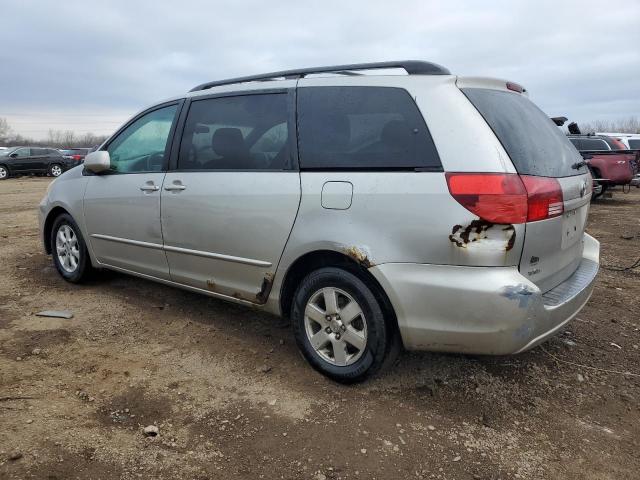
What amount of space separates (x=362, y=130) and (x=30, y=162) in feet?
88.0

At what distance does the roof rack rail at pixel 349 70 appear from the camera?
110 inches

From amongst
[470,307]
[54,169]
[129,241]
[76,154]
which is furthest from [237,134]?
[76,154]

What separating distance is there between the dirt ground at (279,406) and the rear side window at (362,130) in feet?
4.23

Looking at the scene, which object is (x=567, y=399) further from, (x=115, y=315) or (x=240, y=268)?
(x=115, y=315)

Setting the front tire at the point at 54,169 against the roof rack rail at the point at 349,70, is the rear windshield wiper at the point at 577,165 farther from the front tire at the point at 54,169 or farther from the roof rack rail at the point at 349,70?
the front tire at the point at 54,169

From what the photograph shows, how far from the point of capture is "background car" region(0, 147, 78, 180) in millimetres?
24750

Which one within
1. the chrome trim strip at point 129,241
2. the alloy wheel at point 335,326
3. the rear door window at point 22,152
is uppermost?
the rear door window at point 22,152

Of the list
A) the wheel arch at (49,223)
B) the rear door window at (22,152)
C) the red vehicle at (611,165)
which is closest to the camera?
the wheel arch at (49,223)

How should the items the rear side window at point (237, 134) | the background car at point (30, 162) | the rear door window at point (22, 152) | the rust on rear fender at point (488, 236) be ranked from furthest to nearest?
the rear door window at point (22, 152)
the background car at point (30, 162)
the rear side window at point (237, 134)
the rust on rear fender at point (488, 236)

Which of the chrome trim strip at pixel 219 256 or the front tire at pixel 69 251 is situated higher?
the chrome trim strip at pixel 219 256

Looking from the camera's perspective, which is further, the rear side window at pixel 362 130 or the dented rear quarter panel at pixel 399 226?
the rear side window at pixel 362 130

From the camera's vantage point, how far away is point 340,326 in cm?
288

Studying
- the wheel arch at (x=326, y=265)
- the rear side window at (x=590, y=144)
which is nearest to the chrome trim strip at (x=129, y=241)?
the wheel arch at (x=326, y=265)

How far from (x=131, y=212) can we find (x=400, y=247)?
2.42 metres
